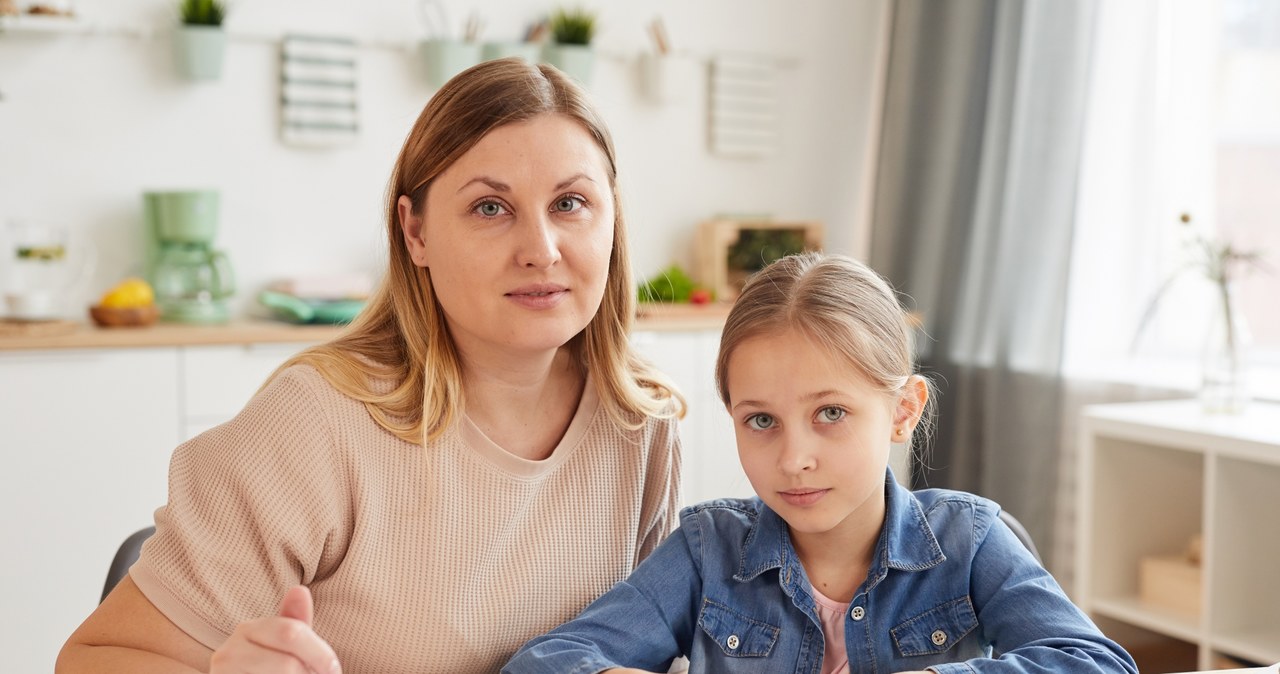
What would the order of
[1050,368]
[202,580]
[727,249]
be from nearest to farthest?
[202,580] < [1050,368] < [727,249]

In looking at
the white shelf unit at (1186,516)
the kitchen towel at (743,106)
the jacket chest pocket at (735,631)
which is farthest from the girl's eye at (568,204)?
the kitchen towel at (743,106)

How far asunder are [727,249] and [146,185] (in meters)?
1.75

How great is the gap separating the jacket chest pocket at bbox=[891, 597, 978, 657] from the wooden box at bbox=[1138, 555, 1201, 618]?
6.34 ft

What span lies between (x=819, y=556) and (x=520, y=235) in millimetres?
447

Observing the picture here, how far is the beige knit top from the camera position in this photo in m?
1.19

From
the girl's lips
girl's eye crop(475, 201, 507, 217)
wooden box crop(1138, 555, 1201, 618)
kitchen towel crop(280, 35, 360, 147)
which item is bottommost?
wooden box crop(1138, 555, 1201, 618)

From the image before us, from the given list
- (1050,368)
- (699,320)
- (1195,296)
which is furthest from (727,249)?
(1195,296)

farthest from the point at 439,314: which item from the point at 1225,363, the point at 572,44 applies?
the point at 572,44

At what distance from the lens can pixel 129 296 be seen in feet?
10.1

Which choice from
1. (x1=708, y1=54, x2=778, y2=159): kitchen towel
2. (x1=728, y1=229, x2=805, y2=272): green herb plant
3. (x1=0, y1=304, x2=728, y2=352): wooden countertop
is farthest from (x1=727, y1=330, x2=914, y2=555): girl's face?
(x1=708, y1=54, x2=778, y2=159): kitchen towel

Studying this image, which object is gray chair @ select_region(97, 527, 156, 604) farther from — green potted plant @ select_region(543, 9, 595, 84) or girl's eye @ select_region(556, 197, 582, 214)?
green potted plant @ select_region(543, 9, 595, 84)

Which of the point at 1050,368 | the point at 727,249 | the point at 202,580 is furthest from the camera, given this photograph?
the point at 727,249

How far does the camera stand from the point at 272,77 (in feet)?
11.5

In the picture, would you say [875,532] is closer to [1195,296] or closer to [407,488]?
[407,488]
